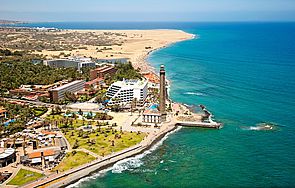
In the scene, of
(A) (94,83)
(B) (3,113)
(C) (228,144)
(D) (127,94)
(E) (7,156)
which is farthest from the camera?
(A) (94,83)

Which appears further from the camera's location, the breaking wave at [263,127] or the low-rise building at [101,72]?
the low-rise building at [101,72]

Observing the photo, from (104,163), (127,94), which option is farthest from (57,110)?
(104,163)

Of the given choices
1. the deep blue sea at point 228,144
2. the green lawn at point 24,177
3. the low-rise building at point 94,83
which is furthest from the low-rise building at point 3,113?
the deep blue sea at point 228,144

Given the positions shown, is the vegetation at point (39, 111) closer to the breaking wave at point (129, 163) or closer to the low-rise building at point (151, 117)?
the low-rise building at point (151, 117)

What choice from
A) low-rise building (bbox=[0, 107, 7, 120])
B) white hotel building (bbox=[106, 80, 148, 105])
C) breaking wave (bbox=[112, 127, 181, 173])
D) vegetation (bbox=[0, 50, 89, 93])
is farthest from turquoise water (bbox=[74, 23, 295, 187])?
low-rise building (bbox=[0, 107, 7, 120])

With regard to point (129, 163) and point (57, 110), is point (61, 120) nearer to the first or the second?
point (57, 110)
